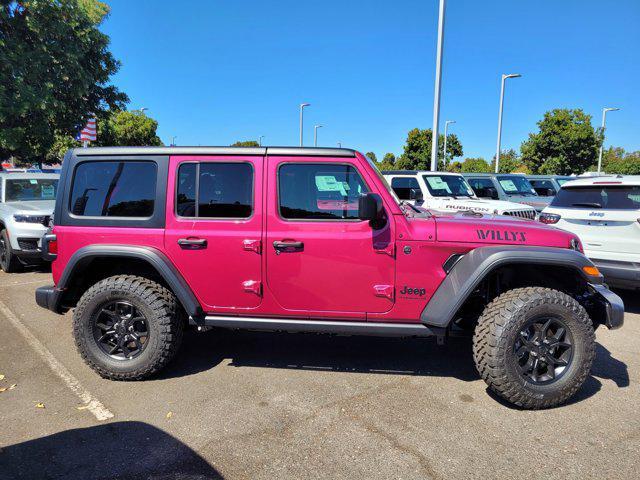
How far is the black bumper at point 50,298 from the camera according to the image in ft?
12.1

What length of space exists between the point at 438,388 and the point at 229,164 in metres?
2.54

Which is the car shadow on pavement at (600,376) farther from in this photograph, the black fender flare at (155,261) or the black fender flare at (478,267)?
the black fender flare at (155,261)

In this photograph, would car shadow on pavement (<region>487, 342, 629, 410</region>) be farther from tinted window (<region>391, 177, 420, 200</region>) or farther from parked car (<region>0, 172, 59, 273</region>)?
parked car (<region>0, 172, 59, 273</region>)

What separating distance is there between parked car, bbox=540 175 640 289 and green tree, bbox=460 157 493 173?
43.3 meters

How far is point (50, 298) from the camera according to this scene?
3.71 metres

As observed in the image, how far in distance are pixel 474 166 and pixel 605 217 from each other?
48.7 metres

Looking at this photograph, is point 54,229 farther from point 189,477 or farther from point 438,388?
point 438,388

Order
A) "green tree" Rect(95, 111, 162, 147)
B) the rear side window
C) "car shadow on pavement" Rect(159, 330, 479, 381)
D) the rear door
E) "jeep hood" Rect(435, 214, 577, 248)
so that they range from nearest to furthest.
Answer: "jeep hood" Rect(435, 214, 577, 248)
"car shadow on pavement" Rect(159, 330, 479, 381)
the rear door
the rear side window
"green tree" Rect(95, 111, 162, 147)

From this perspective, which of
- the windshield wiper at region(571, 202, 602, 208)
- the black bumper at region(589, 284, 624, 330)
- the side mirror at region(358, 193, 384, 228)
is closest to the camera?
the side mirror at region(358, 193, 384, 228)

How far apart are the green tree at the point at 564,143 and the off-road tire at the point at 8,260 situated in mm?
26624

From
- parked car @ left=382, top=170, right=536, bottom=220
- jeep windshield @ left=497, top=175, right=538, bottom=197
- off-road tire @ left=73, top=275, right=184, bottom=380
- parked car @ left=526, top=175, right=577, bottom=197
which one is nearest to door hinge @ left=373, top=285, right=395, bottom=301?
off-road tire @ left=73, top=275, right=184, bottom=380

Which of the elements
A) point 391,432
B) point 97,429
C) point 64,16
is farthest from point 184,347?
point 64,16

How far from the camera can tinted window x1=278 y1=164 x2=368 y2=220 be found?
11.0ft

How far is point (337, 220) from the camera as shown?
3.33m
